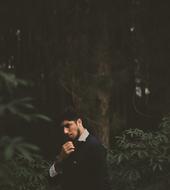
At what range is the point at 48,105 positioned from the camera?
11336 millimetres

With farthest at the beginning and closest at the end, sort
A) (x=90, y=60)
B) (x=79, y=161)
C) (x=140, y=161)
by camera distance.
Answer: (x=90, y=60) < (x=140, y=161) < (x=79, y=161)

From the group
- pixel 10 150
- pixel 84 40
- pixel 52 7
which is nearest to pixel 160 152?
pixel 84 40

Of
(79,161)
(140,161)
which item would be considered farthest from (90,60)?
(79,161)

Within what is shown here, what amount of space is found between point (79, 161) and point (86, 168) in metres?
0.09

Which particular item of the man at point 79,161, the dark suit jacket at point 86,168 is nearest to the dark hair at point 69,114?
the man at point 79,161

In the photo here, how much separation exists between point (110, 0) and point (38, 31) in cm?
117

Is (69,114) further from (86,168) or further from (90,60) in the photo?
(90,60)

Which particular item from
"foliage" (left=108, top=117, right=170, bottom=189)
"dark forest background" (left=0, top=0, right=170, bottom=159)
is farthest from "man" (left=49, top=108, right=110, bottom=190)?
"dark forest background" (left=0, top=0, right=170, bottom=159)

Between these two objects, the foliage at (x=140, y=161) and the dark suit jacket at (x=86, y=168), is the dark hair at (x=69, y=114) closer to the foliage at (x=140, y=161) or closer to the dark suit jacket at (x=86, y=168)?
the dark suit jacket at (x=86, y=168)

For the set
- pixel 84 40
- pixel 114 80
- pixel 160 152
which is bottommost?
pixel 160 152

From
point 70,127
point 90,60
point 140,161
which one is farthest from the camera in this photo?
point 90,60

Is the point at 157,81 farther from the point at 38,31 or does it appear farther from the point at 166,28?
the point at 38,31

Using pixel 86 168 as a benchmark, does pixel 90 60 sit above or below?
above

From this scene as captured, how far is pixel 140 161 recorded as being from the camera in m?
9.22
